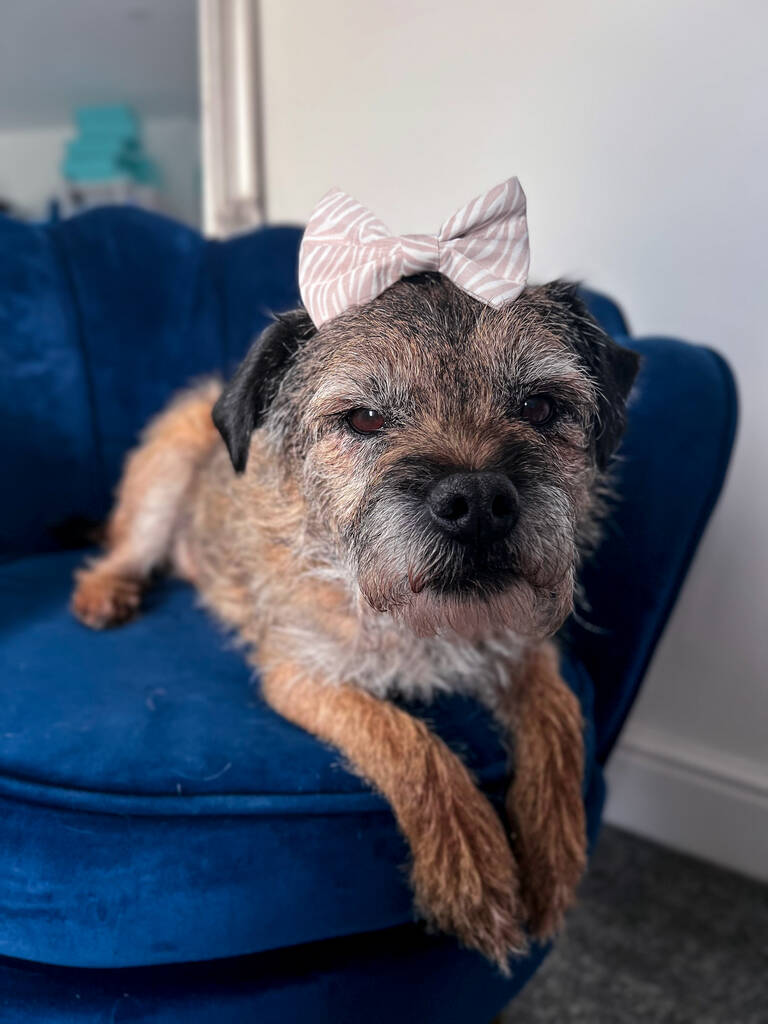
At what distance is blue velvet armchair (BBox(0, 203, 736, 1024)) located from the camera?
875mm

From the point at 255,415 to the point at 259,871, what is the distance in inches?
24.4

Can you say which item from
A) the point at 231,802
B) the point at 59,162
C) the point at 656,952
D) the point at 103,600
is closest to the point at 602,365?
the point at 231,802

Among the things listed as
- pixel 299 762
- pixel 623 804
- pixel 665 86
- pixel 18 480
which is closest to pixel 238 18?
pixel 665 86

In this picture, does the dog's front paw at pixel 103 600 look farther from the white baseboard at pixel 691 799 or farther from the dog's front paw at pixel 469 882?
the white baseboard at pixel 691 799

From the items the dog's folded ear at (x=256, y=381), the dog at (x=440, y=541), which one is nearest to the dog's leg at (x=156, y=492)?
the dog at (x=440, y=541)

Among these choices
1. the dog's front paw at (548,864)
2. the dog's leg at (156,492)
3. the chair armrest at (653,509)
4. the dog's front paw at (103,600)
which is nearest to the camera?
the dog's front paw at (548,864)

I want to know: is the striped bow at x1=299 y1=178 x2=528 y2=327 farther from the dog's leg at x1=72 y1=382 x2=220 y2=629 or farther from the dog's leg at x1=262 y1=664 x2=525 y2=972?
the dog's leg at x1=72 y1=382 x2=220 y2=629

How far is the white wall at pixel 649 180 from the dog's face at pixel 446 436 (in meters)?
0.68

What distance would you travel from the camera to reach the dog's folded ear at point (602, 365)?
1006mm

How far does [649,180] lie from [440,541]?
3.90 feet

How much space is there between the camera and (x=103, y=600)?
56.2 inches

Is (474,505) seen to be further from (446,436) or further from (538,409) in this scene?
(538,409)

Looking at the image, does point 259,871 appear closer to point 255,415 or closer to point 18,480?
point 255,415

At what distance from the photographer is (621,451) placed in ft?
4.37
